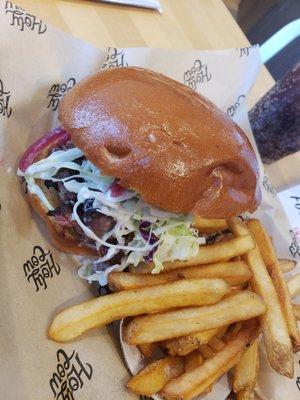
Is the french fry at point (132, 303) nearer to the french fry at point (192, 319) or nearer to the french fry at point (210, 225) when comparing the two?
the french fry at point (192, 319)

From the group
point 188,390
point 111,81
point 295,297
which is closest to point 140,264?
point 188,390

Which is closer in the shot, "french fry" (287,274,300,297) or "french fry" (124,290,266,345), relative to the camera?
"french fry" (124,290,266,345)

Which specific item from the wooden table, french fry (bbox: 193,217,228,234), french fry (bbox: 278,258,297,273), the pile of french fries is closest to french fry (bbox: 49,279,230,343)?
the pile of french fries

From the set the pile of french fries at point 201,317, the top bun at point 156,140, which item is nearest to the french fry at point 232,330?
the pile of french fries at point 201,317

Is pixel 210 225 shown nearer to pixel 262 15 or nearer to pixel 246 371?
pixel 246 371

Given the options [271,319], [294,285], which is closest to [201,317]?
[271,319]

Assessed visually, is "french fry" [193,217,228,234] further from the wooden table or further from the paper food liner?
the wooden table
